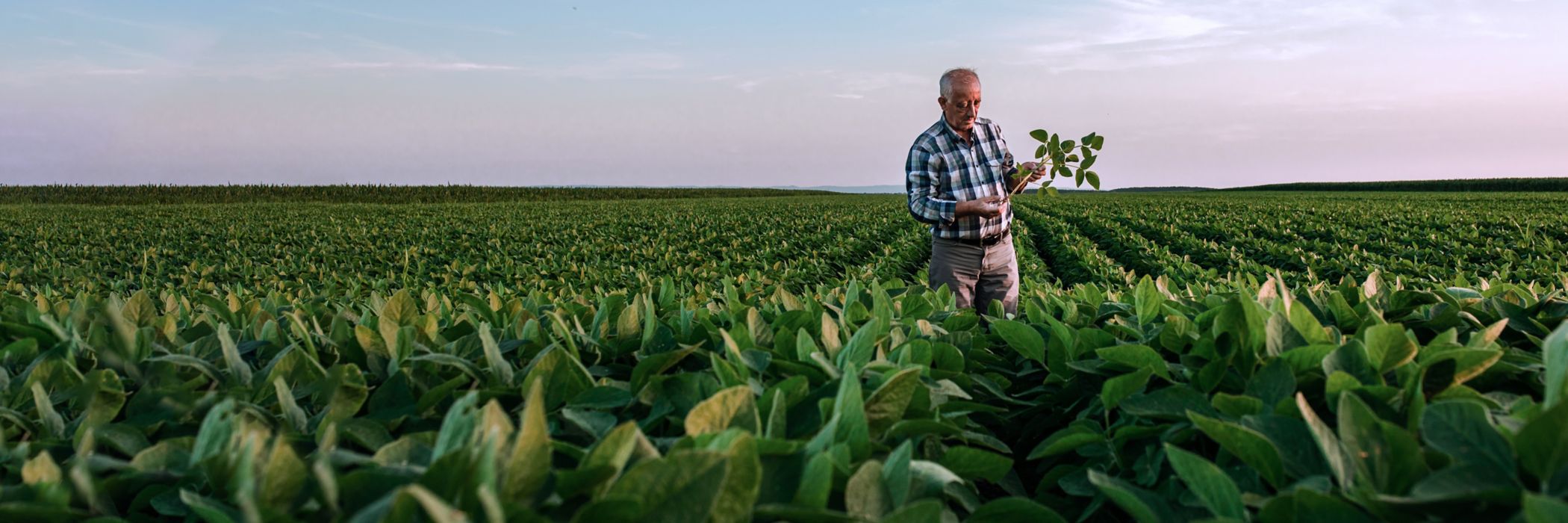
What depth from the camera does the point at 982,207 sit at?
17.1ft

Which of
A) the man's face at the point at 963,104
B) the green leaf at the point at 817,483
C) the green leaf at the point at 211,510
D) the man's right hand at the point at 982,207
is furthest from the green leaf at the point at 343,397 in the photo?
the man's face at the point at 963,104

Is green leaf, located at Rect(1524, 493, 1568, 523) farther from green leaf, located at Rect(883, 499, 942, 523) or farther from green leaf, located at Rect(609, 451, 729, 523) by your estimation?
green leaf, located at Rect(609, 451, 729, 523)

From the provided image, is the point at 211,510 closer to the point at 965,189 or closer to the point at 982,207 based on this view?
the point at 982,207

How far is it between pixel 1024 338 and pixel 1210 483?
0.99 m

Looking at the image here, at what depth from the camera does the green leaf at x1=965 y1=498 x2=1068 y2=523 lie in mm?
1295

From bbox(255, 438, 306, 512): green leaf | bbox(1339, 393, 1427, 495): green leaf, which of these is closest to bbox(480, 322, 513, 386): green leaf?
bbox(255, 438, 306, 512): green leaf

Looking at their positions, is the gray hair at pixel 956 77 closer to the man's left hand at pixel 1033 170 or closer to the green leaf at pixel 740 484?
the man's left hand at pixel 1033 170

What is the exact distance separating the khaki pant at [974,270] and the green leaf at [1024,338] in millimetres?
3608

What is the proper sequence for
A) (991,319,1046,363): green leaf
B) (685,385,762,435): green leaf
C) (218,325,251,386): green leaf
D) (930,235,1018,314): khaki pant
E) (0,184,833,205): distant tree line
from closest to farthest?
(685,385,762,435): green leaf → (218,325,251,386): green leaf → (991,319,1046,363): green leaf → (930,235,1018,314): khaki pant → (0,184,833,205): distant tree line

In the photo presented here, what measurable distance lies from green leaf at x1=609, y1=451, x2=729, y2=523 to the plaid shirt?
4.53 metres

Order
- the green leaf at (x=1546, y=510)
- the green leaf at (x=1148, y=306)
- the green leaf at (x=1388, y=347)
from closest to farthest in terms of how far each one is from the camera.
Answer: the green leaf at (x=1546, y=510) → the green leaf at (x=1388, y=347) → the green leaf at (x=1148, y=306)

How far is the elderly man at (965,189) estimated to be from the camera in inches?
206

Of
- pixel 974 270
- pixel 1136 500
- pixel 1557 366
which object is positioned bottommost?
pixel 974 270

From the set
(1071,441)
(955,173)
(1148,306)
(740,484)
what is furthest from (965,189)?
(740,484)
